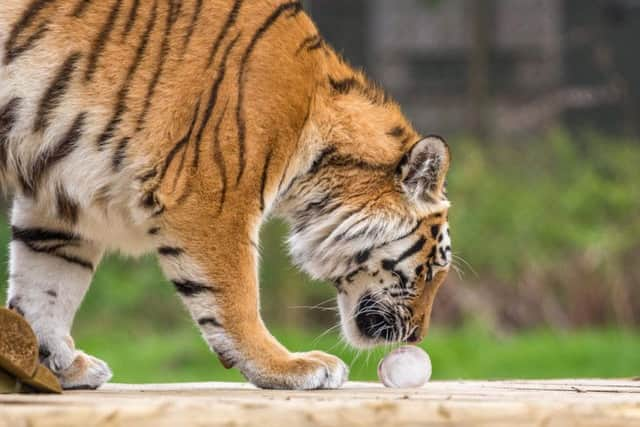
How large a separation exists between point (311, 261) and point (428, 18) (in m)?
7.38

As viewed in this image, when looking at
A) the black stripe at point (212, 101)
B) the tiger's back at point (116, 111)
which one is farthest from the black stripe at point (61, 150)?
the black stripe at point (212, 101)

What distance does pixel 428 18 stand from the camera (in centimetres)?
1091

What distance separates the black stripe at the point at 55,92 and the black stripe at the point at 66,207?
195 mm

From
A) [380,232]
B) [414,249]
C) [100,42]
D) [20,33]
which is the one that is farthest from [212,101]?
[414,249]

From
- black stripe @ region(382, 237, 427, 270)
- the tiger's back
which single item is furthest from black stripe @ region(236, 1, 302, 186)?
black stripe @ region(382, 237, 427, 270)

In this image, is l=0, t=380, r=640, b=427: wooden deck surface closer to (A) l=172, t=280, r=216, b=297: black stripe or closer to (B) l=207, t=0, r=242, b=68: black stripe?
(A) l=172, t=280, r=216, b=297: black stripe

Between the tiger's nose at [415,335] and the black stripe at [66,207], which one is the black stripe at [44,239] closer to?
the black stripe at [66,207]

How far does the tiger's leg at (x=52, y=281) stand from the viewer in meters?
3.59

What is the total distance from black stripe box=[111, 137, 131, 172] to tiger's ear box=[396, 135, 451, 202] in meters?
0.85

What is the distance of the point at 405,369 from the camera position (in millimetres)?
3588

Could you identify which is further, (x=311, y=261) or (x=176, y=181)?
(x=311, y=261)

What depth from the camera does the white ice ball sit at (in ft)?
11.8

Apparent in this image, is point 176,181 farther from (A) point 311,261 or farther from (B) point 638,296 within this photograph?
(B) point 638,296

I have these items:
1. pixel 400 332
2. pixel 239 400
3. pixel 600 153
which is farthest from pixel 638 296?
pixel 239 400
